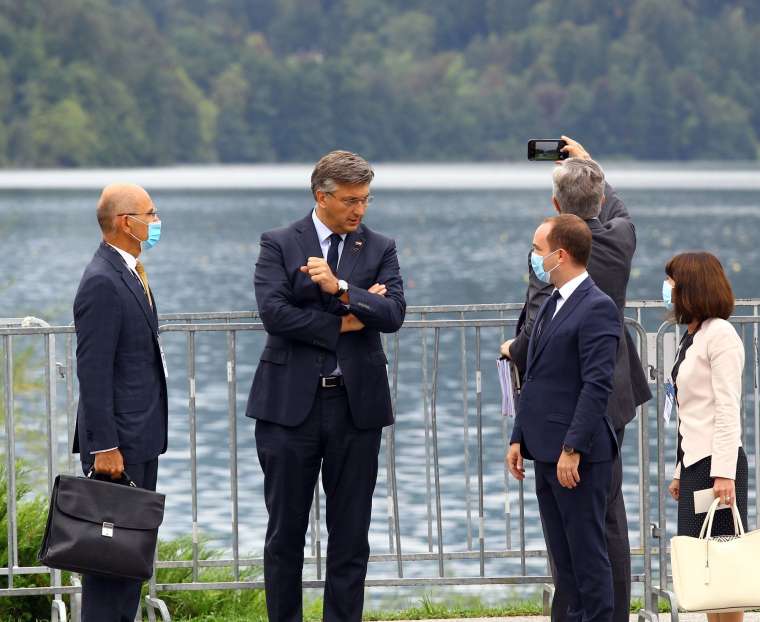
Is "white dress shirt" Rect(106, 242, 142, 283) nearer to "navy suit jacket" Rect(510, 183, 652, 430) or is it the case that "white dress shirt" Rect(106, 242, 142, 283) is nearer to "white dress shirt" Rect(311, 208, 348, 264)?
"white dress shirt" Rect(311, 208, 348, 264)

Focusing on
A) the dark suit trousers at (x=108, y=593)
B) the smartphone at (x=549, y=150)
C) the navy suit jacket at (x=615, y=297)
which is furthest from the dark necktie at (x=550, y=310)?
the dark suit trousers at (x=108, y=593)

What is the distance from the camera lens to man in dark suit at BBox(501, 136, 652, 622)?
233 inches

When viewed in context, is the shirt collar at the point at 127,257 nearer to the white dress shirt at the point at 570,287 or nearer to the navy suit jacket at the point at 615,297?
the navy suit jacket at the point at 615,297

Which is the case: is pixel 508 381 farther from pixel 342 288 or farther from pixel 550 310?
pixel 342 288

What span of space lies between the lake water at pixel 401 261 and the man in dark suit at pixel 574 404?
4.65m

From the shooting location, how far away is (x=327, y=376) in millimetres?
5902

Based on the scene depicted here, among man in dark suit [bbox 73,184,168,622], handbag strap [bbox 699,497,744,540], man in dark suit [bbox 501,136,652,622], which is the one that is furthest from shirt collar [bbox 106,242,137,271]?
handbag strap [bbox 699,497,744,540]

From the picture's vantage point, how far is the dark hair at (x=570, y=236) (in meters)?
5.60

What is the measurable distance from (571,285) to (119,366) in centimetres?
166

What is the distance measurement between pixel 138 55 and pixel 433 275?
335 ft

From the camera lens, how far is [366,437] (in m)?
5.95

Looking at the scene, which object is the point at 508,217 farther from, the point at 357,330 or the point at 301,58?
the point at 301,58

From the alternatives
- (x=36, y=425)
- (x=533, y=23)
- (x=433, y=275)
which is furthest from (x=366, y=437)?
(x=533, y=23)

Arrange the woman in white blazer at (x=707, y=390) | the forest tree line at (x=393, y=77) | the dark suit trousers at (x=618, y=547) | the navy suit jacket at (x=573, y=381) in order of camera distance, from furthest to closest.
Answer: the forest tree line at (x=393, y=77) < the dark suit trousers at (x=618, y=547) < the woman in white blazer at (x=707, y=390) < the navy suit jacket at (x=573, y=381)
